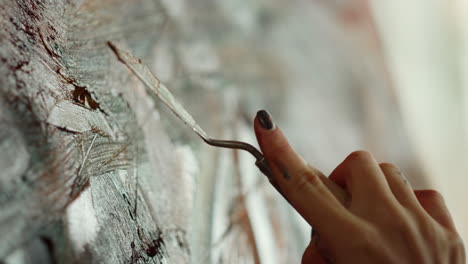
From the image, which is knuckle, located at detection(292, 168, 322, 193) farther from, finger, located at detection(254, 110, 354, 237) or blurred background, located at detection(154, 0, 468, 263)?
blurred background, located at detection(154, 0, 468, 263)

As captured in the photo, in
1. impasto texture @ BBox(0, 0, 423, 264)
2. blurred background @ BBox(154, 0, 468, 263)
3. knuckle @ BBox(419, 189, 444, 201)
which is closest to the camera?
impasto texture @ BBox(0, 0, 423, 264)

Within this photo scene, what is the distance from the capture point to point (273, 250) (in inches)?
30.9

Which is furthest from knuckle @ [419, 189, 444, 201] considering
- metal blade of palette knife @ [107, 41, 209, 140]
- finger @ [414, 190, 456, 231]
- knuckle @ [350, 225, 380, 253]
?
metal blade of palette knife @ [107, 41, 209, 140]

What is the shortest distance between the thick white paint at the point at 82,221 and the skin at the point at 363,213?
165 mm

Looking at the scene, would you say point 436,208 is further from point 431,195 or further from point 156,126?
point 156,126

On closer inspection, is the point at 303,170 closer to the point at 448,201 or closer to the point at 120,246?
the point at 120,246

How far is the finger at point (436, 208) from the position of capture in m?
0.45

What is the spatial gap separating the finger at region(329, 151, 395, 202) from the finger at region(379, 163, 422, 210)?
0.05 ft

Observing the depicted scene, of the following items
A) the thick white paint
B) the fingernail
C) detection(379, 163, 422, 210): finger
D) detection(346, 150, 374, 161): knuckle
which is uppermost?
the fingernail

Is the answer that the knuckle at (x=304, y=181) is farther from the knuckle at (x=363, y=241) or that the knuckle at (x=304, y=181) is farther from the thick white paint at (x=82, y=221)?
the thick white paint at (x=82, y=221)

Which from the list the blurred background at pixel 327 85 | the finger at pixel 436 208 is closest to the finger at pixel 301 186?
the finger at pixel 436 208

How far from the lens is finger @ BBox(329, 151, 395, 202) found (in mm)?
422

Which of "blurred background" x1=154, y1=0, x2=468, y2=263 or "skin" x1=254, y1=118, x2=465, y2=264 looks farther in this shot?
"blurred background" x1=154, y1=0, x2=468, y2=263

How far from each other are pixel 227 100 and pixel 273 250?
35 centimetres
